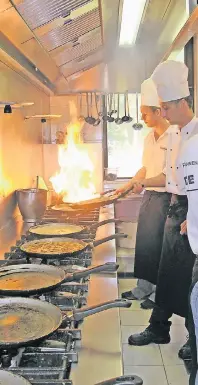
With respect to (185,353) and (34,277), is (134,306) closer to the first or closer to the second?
(185,353)

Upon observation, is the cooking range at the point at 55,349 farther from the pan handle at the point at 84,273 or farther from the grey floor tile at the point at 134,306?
the grey floor tile at the point at 134,306

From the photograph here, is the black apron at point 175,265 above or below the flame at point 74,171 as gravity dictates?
below

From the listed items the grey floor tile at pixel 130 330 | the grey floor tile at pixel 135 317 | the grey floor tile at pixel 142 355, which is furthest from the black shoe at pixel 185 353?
the grey floor tile at pixel 135 317

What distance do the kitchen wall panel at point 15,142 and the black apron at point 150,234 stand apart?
2.77 ft

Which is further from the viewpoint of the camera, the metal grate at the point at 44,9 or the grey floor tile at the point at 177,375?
the grey floor tile at the point at 177,375

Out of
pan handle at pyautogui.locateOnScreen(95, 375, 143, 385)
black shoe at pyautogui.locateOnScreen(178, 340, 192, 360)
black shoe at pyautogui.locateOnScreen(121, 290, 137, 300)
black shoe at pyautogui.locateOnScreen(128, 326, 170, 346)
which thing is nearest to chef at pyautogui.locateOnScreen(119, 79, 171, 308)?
black shoe at pyautogui.locateOnScreen(121, 290, 137, 300)

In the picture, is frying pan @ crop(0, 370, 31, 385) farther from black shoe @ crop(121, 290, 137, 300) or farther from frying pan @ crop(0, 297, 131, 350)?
black shoe @ crop(121, 290, 137, 300)

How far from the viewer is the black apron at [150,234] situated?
2.99 meters

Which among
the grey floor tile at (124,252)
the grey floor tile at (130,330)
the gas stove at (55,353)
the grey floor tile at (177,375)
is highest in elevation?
the gas stove at (55,353)

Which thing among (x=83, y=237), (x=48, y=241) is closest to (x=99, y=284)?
(x=48, y=241)

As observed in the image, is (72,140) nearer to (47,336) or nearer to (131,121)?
(131,121)

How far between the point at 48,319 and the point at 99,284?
15.6 inches

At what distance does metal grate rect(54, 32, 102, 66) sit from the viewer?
9.14 feet

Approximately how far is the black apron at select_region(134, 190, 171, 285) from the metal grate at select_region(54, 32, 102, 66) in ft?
3.46
